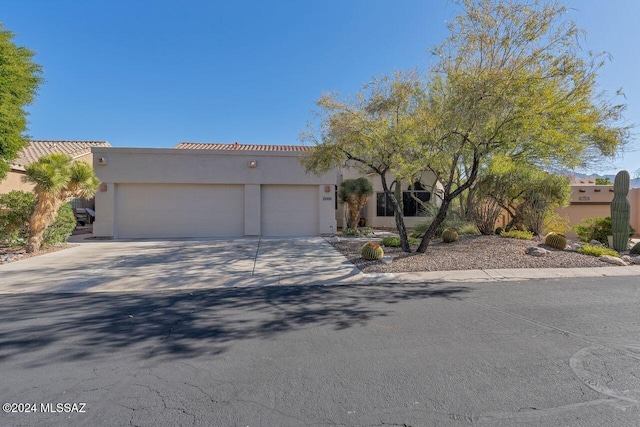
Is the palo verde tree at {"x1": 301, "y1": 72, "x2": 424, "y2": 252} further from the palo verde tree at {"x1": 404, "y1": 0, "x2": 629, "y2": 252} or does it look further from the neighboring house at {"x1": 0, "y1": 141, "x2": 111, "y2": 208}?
the neighboring house at {"x1": 0, "y1": 141, "x2": 111, "y2": 208}

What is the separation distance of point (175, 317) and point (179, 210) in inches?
464

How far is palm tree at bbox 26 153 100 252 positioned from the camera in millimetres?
10797

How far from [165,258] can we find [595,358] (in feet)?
33.4

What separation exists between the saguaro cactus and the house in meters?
6.46

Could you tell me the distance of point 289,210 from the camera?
54.7 feet

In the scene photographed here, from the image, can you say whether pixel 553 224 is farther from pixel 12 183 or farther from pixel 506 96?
pixel 12 183

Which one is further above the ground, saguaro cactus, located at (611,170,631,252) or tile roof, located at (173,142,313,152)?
tile roof, located at (173,142,313,152)

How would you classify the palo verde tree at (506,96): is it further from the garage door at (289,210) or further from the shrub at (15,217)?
the shrub at (15,217)

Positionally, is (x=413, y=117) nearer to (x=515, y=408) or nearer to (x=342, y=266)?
(x=342, y=266)

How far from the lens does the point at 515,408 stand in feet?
9.43

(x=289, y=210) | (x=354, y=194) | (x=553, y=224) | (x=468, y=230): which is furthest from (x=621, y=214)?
(x=289, y=210)

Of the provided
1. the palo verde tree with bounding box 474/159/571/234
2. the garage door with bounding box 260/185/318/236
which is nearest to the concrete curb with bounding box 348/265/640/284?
the palo verde tree with bounding box 474/159/571/234

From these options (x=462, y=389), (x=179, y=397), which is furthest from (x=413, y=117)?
(x=179, y=397)

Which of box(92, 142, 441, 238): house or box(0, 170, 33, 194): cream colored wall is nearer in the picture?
box(0, 170, 33, 194): cream colored wall
